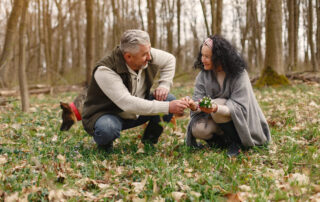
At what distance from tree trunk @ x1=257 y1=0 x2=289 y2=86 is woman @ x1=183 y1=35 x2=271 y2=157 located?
5.95m

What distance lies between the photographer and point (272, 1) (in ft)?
29.7

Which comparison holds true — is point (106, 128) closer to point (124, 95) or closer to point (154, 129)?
point (124, 95)

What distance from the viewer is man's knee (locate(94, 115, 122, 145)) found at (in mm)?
3498

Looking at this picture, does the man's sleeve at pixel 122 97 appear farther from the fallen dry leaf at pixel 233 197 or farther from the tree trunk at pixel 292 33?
the tree trunk at pixel 292 33

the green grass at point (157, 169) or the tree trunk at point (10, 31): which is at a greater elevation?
the tree trunk at point (10, 31)

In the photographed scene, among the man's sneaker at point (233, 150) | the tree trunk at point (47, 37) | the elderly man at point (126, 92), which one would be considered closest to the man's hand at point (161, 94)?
the elderly man at point (126, 92)

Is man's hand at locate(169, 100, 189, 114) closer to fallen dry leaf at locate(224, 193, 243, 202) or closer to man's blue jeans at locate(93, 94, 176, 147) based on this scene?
man's blue jeans at locate(93, 94, 176, 147)

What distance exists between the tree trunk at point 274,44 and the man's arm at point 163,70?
591cm

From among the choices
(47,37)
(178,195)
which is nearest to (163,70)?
(178,195)

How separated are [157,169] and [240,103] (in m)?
1.18

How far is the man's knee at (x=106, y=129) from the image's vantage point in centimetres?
350

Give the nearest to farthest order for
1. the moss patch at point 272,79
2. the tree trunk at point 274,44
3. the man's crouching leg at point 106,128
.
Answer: the man's crouching leg at point 106,128 → the tree trunk at point 274,44 → the moss patch at point 272,79

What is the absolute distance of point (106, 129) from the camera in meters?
3.49

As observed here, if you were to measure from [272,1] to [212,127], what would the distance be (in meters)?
6.81
